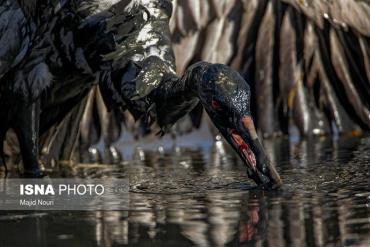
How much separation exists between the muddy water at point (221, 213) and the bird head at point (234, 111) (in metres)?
0.15

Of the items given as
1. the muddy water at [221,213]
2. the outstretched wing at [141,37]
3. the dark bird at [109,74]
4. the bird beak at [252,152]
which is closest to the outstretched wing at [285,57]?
the muddy water at [221,213]

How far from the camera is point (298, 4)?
9938 mm

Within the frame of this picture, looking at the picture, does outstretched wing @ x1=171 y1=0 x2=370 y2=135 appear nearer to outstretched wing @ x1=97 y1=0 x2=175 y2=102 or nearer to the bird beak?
outstretched wing @ x1=97 y1=0 x2=175 y2=102

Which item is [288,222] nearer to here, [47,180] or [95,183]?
[95,183]

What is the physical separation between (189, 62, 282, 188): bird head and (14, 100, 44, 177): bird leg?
5.87 ft

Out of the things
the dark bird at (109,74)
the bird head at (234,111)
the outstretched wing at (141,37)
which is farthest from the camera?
the outstretched wing at (141,37)

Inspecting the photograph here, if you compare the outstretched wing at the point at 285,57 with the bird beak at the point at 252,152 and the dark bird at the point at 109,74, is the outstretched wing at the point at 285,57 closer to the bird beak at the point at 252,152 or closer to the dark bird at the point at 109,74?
the dark bird at the point at 109,74

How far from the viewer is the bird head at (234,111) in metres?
5.45

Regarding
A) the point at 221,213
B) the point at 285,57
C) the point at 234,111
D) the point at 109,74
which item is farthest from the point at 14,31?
the point at 285,57

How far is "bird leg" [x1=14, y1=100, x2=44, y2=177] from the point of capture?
711 cm

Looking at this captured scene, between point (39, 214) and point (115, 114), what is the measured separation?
16.8ft

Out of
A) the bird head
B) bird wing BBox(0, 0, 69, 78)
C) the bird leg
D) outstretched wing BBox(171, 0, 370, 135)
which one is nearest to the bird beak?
the bird head

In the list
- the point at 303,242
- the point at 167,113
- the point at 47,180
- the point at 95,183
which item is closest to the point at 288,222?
the point at 303,242

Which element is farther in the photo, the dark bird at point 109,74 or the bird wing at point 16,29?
the bird wing at point 16,29
